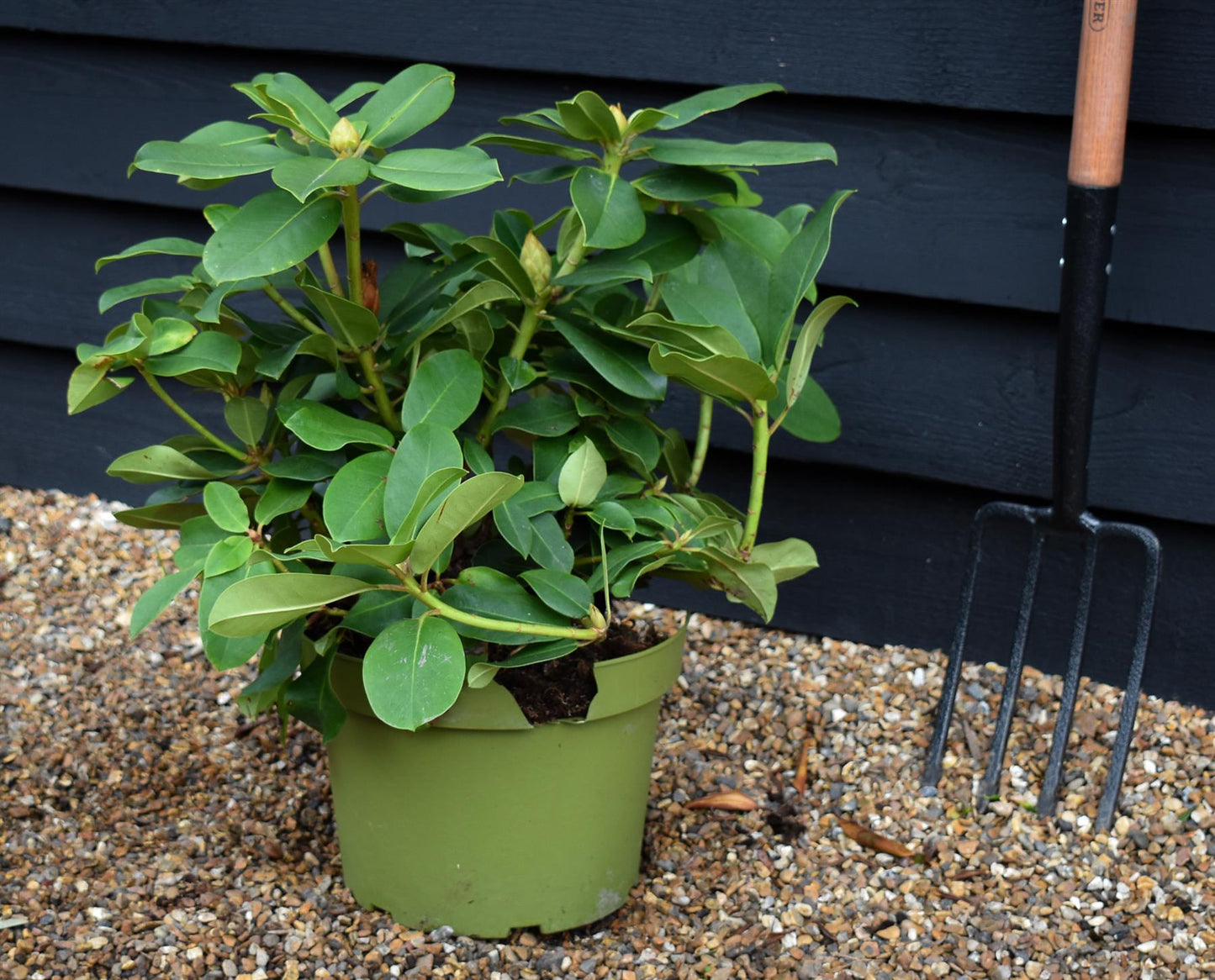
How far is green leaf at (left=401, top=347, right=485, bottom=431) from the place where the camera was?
1.07 m

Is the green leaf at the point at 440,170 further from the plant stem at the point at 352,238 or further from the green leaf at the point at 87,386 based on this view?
the green leaf at the point at 87,386

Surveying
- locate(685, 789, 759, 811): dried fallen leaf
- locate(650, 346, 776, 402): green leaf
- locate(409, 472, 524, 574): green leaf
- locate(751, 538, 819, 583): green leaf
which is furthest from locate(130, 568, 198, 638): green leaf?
locate(685, 789, 759, 811): dried fallen leaf

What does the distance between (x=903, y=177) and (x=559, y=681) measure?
0.86 meters

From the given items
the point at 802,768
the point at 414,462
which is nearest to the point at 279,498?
the point at 414,462

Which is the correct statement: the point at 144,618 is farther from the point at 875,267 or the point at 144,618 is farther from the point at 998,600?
the point at 998,600

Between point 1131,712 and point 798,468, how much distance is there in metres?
0.58

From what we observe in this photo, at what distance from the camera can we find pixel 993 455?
167 centimetres

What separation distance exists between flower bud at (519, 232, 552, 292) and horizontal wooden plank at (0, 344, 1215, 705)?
77 centimetres

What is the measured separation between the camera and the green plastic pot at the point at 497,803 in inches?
45.6

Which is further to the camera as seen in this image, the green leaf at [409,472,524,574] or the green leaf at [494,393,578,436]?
the green leaf at [494,393,578,436]

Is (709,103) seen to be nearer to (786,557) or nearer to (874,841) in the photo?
(786,557)

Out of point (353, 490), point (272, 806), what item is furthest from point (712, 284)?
point (272, 806)

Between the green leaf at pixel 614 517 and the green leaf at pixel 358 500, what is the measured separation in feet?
0.65

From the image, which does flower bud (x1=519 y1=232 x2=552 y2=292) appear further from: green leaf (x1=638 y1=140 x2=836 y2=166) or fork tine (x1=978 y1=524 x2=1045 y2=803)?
fork tine (x1=978 y1=524 x2=1045 y2=803)
